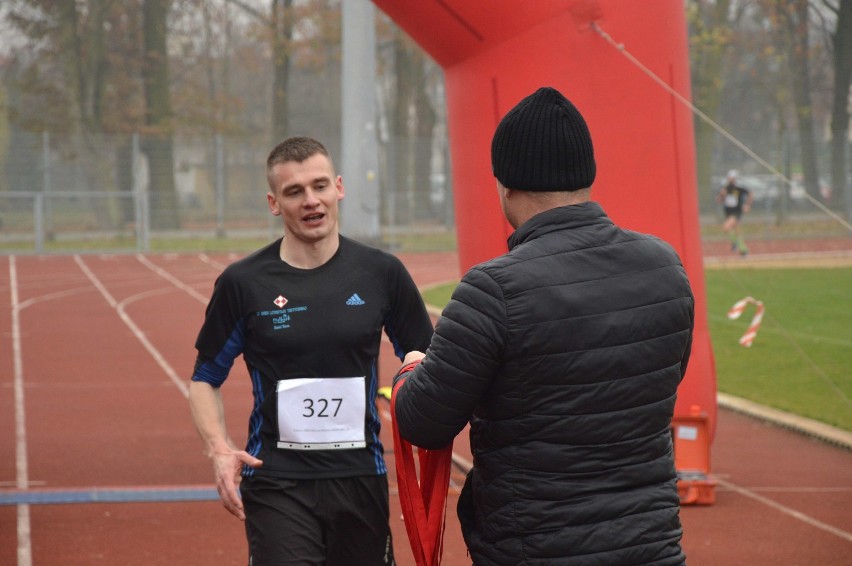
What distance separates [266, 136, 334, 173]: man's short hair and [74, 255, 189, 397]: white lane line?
8.06 meters

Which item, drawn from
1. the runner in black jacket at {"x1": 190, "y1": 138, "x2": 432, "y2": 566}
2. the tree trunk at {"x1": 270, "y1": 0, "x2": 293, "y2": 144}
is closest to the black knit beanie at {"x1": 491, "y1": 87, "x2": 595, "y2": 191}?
the runner in black jacket at {"x1": 190, "y1": 138, "x2": 432, "y2": 566}

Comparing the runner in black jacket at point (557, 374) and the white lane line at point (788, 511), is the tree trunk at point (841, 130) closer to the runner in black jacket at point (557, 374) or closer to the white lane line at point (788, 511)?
the white lane line at point (788, 511)

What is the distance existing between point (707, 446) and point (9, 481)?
4553 mm

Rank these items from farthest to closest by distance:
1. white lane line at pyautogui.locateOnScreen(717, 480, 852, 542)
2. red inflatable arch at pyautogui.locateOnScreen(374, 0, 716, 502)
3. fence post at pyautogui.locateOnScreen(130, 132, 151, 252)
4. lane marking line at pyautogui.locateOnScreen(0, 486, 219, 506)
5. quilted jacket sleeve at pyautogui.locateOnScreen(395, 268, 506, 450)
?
fence post at pyautogui.locateOnScreen(130, 132, 151, 252), lane marking line at pyautogui.locateOnScreen(0, 486, 219, 506), white lane line at pyautogui.locateOnScreen(717, 480, 852, 542), red inflatable arch at pyautogui.locateOnScreen(374, 0, 716, 502), quilted jacket sleeve at pyautogui.locateOnScreen(395, 268, 506, 450)

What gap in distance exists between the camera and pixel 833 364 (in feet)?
Result: 43.6

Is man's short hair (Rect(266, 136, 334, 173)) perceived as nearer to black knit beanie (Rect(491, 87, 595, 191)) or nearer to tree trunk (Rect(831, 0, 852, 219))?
black knit beanie (Rect(491, 87, 595, 191))

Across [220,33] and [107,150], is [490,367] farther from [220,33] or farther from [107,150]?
[220,33]

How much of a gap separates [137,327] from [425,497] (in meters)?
14.8

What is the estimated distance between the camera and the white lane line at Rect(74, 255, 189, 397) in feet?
42.0

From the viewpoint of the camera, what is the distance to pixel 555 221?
109 inches

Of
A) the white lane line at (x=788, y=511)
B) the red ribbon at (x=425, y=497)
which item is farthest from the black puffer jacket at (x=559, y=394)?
the white lane line at (x=788, y=511)

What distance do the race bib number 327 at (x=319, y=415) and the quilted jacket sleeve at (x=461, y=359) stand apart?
1292 millimetres

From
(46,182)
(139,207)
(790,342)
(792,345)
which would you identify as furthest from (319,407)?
(46,182)

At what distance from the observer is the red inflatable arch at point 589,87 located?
22.6 ft
